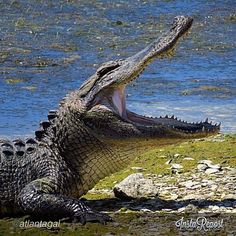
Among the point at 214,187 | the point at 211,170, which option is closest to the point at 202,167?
the point at 211,170

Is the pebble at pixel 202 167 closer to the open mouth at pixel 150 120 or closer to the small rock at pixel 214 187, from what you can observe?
the small rock at pixel 214 187

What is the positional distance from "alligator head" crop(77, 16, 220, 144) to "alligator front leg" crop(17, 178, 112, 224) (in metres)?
0.62

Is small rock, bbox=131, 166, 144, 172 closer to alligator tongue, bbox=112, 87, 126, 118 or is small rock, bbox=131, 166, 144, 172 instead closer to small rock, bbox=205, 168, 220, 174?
small rock, bbox=205, 168, 220, 174

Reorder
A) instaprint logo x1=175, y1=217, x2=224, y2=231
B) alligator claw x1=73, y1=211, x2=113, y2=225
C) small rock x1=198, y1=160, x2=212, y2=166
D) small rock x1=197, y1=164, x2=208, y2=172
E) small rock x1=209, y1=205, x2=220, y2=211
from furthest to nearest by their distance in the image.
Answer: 1. small rock x1=198, y1=160, x2=212, y2=166
2. small rock x1=197, y1=164, x2=208, y2=172
3. small rock x1=209, y1=205, x2=220, y2=211
4. alligator claw x1=73, y1=211, x2=113, y2=225
5. instaprint logo x1=175, y1=217, x2=224, y2=231

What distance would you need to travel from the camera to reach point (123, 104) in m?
7.15

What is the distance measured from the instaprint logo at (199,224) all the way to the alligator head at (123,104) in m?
0.72

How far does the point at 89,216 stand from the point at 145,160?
2.37 meters

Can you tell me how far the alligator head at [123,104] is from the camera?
6883mm

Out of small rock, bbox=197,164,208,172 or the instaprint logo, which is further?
small rock, bbox=197,164,208,172

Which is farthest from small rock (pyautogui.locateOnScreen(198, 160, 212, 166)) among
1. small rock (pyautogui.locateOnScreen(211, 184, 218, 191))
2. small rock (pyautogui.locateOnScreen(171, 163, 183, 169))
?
small rock (pyautogui.locateOnScreen(211, 184, 218, 191))

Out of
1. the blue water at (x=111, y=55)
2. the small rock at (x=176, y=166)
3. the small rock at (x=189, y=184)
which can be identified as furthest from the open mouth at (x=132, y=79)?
the blue water at (x=111, y=55)

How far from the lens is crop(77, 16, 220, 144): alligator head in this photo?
6883 mm

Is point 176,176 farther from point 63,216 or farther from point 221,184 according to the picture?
point 63,216

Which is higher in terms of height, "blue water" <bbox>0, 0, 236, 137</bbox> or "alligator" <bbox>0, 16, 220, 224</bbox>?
"blue water" <bbox>0, 0, 236, 137</bbox>
